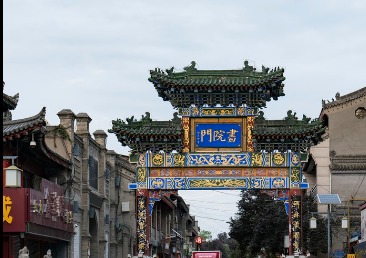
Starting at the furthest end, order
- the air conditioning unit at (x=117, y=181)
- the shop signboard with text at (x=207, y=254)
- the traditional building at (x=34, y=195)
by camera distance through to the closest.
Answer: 1. the air conditioning unit at (x=117, y=181)
2. the shop signboard with text at (x=207, y=254)
3. the traditional building at (x=34, y=195)

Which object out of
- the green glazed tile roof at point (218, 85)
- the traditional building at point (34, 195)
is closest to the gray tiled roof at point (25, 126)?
the traditional building at point (34, 195)

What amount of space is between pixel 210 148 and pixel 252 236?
75.8 feet

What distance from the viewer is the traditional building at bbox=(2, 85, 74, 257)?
25.8 meters

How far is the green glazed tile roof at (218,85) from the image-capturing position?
3123 cm

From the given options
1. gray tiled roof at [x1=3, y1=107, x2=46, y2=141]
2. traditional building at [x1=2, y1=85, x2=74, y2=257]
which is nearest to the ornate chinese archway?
traditional building at [x1=2, y1=85, x2=74, y2=257]

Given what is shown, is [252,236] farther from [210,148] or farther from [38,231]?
[38,231]

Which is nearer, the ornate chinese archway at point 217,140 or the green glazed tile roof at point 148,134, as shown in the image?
the ornate chinese archway at point 217,140

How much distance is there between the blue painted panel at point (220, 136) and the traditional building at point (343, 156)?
67.9 ft

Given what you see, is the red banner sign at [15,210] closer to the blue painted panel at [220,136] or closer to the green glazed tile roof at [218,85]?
the blue painted panel at [220,136]

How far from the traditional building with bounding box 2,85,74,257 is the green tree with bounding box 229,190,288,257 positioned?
1870 centimetres

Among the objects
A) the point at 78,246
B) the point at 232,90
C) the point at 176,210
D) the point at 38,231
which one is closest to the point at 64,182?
the point at 78,246

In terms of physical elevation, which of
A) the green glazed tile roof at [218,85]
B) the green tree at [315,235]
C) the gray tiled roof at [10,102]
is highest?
the green glazed tile roof at [218,85]

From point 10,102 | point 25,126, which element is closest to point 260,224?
point 10,102

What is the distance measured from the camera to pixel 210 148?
1220 inches
